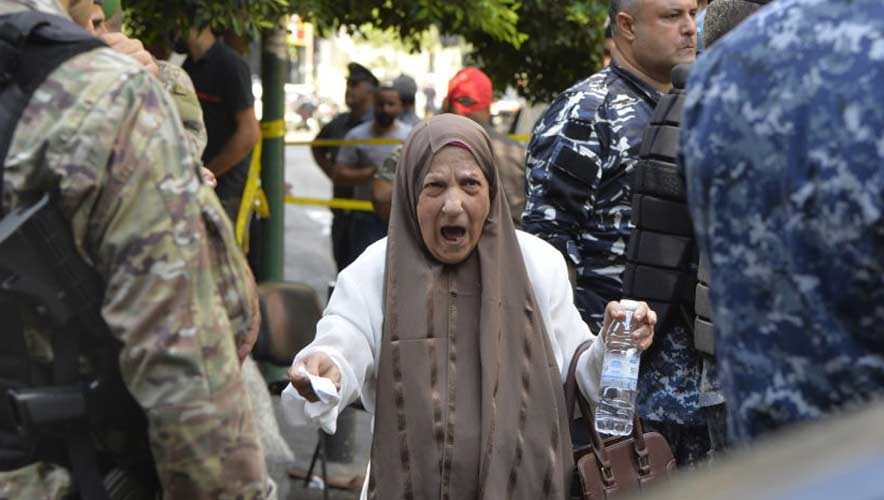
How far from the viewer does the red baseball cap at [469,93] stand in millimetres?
9031

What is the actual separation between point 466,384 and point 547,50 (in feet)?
21.6

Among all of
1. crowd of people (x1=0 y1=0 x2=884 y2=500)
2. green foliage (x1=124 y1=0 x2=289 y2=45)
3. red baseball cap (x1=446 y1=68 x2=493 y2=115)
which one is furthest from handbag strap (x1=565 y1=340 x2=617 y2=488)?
red baseball cap (x1=446 y1=68 x2=493 y2=115)

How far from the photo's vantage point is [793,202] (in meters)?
2.61

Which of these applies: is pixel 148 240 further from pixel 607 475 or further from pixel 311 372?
pixel 607 475

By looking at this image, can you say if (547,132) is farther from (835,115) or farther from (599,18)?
(599,18)

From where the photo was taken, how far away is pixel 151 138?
9.03 feet

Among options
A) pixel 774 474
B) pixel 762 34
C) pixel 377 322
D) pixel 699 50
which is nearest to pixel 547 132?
pixel 699 50

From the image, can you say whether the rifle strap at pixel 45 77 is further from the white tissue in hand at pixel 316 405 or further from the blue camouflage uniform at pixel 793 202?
the white tissue in hand at pixel 316 405

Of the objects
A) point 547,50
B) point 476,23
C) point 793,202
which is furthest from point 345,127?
point 793,202

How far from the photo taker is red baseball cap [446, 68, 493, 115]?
903 cm

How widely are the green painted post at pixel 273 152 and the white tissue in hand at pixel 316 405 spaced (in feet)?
16.3

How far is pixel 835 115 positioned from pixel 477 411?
1871 mm

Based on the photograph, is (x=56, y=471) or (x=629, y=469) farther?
(x=629, y=469)

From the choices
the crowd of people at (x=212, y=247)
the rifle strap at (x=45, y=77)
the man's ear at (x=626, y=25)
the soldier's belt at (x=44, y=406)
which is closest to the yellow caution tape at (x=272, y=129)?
the man's ear at (x=626, y=25)
